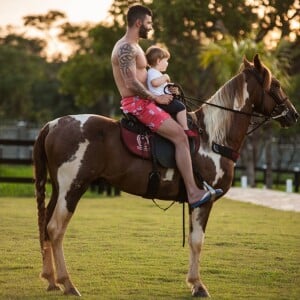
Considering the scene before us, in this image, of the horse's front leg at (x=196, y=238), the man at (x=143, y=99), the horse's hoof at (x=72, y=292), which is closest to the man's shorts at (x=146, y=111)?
the man at (x=143, y=99)

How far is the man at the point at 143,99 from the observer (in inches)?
386

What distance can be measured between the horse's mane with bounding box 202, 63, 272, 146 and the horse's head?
0.02 metres

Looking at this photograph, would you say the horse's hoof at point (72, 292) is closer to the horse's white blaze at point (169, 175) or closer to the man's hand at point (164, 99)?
the horse's white blaze at point (169, 175)

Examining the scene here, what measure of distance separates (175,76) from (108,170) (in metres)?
32.0

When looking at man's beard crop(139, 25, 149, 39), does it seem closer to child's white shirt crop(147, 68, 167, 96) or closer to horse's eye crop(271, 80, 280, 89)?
child's white shirt crop(147, 68, 167, 96)

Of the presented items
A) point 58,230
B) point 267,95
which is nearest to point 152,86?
point 267,95

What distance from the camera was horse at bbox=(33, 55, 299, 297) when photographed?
966cm

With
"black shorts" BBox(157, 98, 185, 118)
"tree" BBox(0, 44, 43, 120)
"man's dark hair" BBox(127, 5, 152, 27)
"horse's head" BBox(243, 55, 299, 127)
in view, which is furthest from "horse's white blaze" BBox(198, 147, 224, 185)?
"tree" BBox(0, 44, 43, 120)

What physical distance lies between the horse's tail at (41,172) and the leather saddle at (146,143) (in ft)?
2.56

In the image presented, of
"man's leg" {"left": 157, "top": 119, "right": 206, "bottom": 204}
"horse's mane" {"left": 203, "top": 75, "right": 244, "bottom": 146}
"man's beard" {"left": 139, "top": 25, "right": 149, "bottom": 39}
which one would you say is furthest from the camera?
"horse's mane" {"left": 203, "top": 75, "right": 244, "bottom": 146}

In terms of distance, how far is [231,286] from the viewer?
32.4 feet

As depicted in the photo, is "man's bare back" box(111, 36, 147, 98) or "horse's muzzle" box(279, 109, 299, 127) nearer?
"man's bare back" box(111, 36, 147, 98)

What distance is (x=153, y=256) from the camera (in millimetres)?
12062

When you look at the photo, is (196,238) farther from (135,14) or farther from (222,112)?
(135,14)
